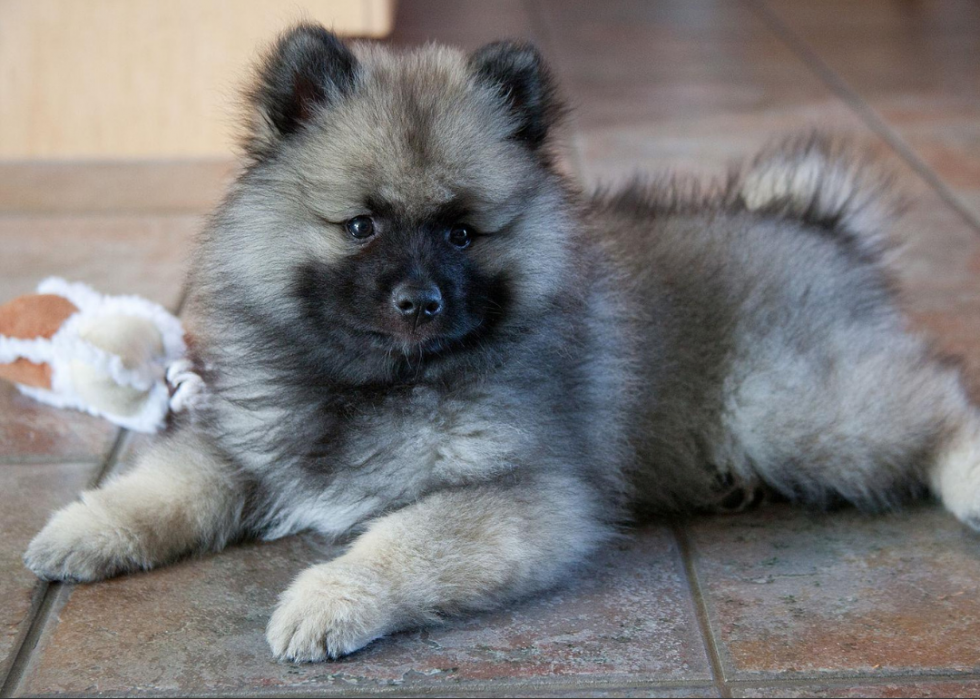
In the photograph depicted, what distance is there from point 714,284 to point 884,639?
84 centimetres

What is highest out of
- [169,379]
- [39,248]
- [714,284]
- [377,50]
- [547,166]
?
[377,50]

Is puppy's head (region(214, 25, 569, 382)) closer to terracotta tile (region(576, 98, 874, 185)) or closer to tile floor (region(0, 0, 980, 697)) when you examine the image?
tile floor (region(0, 0, 980, 697))

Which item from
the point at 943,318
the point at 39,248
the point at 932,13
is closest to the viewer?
the point at 943,318

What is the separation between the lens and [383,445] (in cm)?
204

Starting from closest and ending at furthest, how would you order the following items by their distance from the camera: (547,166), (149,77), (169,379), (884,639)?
(884,639), (547,166), (169,379), (149,77)

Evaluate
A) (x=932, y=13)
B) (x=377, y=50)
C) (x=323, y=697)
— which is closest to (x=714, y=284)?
(x=377, y=50)

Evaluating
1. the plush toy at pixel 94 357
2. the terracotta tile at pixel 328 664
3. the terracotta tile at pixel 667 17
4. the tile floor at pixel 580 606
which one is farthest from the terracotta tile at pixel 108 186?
the terracotta tile at pixel 667 17

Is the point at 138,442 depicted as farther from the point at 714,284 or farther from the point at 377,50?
the point at 714,284

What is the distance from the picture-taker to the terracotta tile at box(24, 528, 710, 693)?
1812 millimetres

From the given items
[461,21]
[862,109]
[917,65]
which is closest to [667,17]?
[461,21]

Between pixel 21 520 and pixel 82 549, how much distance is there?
311 mm

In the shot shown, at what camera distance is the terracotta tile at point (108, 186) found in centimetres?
420

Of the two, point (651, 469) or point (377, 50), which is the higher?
point (377, 50)

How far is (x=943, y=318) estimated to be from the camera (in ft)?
10.8
